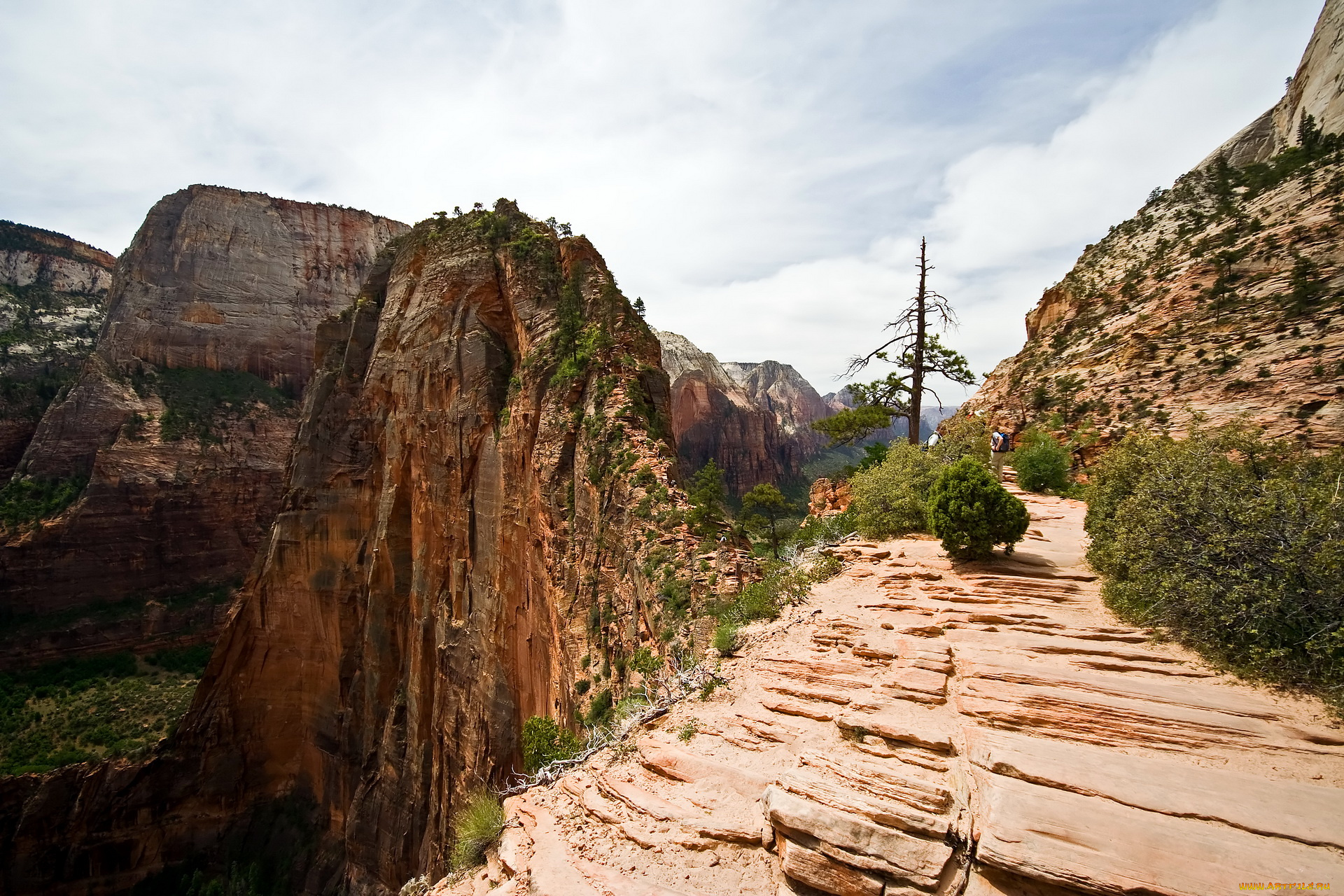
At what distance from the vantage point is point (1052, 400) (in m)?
22.2

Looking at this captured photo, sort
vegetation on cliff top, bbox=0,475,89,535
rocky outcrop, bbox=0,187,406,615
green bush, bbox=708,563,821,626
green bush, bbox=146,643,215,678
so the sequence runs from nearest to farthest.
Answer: green bush, bbox=708,563,821,626, green bush, bbox=146,643,215,678, vegetation on cliff top, bbox=0,475,89,535, rocky outcrop, bbox=0,187,406,615

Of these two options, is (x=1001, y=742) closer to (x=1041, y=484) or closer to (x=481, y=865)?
(x=481, y=865)

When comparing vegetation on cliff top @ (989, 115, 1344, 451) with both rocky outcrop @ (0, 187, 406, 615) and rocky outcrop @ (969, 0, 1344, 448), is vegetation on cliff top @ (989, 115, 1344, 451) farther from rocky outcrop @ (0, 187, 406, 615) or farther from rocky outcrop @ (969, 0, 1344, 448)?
rocky outcrop @ (0, 187, 406, 615)

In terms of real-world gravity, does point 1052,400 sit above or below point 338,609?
above

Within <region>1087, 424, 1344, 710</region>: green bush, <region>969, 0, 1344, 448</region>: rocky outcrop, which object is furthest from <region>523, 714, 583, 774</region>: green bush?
<region>969, 0, 1344, 448</region>: rocky outcrop

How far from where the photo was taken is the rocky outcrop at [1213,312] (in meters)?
15.1

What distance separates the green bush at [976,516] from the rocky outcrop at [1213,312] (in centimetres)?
552

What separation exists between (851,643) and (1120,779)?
376 cm

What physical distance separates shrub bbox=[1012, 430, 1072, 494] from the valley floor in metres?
10.7

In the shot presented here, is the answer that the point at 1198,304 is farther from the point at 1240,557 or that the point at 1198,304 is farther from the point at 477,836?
the point at 477,836

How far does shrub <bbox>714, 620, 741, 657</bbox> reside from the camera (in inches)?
380

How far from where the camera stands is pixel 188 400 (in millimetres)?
56031

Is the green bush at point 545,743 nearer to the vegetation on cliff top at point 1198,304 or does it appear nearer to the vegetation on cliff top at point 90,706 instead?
the vegetation on cliff top at point 1198,304

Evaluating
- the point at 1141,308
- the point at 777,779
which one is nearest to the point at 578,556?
the point at 777,779
